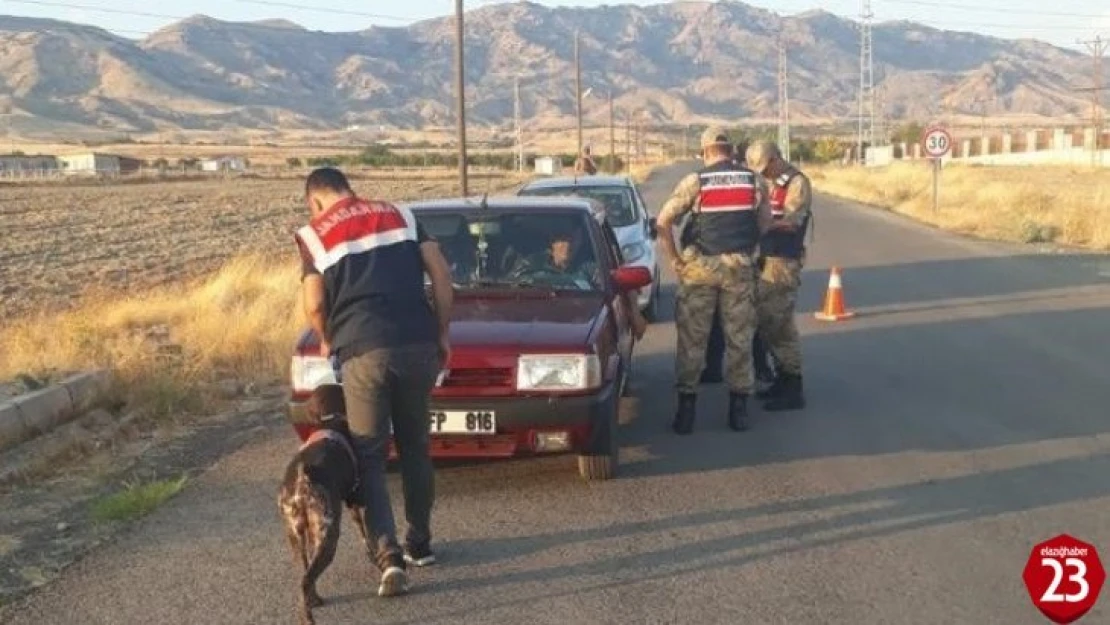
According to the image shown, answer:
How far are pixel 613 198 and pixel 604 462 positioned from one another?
26.3 ft

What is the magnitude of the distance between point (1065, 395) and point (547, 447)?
4.49 m

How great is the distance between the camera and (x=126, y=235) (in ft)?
116

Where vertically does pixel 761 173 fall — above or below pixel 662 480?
above

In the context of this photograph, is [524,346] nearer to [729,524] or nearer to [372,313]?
[729,524]

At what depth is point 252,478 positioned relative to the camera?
760 cm

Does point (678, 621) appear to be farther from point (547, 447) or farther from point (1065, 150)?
point (1065, 150)

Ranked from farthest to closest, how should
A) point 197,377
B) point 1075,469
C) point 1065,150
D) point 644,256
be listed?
point 1065,150
point 644,256
point 197,377
point 1075,469

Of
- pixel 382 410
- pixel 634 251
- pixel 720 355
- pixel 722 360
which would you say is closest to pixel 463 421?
pixel 382 410

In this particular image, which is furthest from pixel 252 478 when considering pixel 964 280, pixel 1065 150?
pixel 1065 150

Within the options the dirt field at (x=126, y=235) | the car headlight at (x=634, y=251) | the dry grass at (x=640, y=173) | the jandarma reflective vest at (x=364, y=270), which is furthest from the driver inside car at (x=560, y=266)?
the dry grass at (x=640, y=173)

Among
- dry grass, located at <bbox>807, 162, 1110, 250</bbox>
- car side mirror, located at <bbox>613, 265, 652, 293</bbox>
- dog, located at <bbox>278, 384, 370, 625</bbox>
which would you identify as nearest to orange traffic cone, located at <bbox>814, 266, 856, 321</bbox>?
car side mirror, located at <bbox>613, 265, 652, 293</bbox>

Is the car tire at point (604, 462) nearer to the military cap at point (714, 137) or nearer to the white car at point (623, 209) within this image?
the military cap at point (714, 137)

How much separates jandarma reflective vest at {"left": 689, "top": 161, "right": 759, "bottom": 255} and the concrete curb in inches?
173

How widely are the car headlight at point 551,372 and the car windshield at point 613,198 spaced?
739 cm
